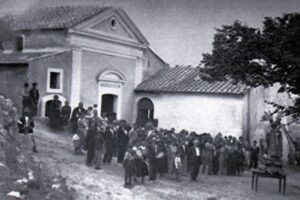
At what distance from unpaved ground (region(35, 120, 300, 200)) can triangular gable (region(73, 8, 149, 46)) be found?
11.9ft

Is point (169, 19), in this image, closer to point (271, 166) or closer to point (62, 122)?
point (271, 166)

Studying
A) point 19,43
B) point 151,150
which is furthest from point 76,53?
point 151,150

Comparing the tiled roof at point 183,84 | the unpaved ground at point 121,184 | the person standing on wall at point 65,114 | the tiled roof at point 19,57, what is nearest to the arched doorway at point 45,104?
the person standing on wall at point 65,114

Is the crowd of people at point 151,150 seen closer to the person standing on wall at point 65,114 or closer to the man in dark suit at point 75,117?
the man in dark suit at point 75,117

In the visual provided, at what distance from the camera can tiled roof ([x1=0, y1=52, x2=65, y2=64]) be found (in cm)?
1167

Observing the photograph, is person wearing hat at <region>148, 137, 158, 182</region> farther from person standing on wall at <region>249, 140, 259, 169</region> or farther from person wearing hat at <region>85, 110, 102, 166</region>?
person standing on wall at <region>249, 140, 259, 169</region>

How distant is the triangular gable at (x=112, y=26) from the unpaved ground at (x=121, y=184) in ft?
11.9

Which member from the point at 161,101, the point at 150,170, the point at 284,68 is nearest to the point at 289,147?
the point at 161,101

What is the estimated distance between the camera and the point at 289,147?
13.2 meters

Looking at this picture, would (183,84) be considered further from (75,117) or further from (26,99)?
(26,99)

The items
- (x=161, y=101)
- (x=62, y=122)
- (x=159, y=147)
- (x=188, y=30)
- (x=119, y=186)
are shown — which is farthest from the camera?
(x=161, y=101)

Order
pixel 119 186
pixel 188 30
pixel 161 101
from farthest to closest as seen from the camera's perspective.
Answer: pixel 161 101 < pixel 188 30 < pixel 119 186

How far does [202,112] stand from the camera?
13570 mm

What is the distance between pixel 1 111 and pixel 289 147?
8.95 m
